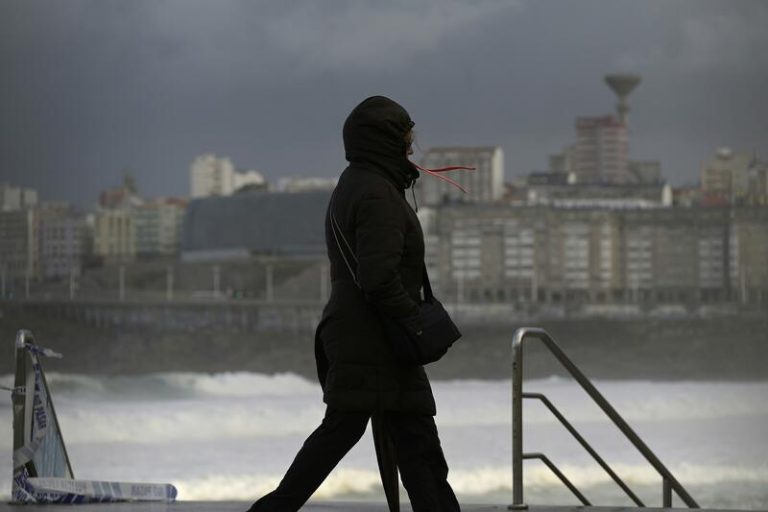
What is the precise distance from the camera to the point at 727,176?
51312 mm

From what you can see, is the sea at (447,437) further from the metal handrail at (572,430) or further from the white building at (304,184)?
the white building at (304,184)

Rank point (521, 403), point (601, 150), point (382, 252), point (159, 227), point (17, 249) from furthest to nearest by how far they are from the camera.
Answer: point (601, 150) < point (159, 227) < point (17, 249) < point (521, 403) < point (382, 252)

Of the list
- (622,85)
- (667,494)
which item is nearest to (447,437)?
(667,494)

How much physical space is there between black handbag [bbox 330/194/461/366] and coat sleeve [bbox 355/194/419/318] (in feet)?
0.08

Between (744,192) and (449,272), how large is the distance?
10170 millimetres

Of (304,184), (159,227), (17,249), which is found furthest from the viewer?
(304,184)

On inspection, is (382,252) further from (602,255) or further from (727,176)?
(727,176)

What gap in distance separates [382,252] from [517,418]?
43.8 inches

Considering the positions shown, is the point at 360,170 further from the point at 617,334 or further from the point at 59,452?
the point at 617,334

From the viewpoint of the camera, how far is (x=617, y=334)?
158 feet

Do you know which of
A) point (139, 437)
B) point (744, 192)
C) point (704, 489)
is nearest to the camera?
point (704, 489)

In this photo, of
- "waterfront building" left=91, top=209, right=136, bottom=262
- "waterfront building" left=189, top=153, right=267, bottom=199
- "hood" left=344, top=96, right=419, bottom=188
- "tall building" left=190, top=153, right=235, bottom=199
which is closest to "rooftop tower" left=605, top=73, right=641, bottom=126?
"waterfront building" left=189, top=153, right=267, bottom=199

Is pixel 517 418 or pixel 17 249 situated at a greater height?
pixel 17 249

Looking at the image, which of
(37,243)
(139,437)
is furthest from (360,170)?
(37,243)
